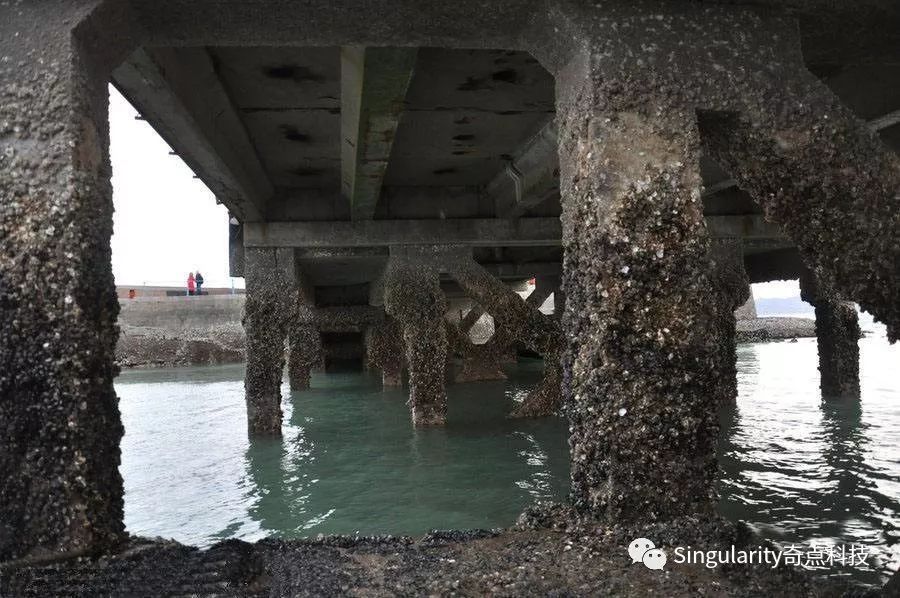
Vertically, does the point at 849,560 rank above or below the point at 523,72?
below

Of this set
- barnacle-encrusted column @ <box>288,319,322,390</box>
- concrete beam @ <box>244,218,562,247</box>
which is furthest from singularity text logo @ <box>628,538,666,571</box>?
barnacle-encrusted column @ <box>288,319,322,390</box>

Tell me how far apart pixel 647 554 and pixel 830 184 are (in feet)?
6.27

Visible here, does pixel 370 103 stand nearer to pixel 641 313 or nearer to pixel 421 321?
pixel 641 313

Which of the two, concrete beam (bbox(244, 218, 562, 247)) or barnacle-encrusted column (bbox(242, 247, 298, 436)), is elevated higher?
concrete beam (bbox(244, 218, 562, 247))

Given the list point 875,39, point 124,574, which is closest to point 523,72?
point 875,39

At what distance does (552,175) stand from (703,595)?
5.05 meters

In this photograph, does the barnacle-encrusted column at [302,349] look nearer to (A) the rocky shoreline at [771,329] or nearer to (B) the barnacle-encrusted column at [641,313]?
(B) the barnacle-encrusted column at [641,313]

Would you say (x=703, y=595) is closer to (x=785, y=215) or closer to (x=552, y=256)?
(x=785, y=215)

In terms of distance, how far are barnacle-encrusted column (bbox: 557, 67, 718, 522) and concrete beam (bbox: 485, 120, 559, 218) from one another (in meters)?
3.19

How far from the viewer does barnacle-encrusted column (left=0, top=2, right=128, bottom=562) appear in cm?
304

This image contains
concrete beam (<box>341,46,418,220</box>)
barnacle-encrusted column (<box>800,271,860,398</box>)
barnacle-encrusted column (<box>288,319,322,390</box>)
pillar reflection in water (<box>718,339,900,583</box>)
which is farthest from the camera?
barnacle-encrusted column (<box>288,319,322,390</box>)

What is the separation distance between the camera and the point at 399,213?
31.0ft

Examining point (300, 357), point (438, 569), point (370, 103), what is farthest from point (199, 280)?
point (438, 569)

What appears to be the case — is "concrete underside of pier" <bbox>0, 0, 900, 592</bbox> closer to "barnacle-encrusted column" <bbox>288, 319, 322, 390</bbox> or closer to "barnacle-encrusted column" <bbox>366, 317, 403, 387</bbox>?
"barnacle-encrusted column" <bbox>288, 319, 322, 390</bbox>
